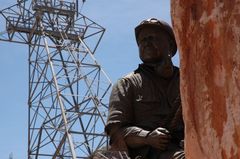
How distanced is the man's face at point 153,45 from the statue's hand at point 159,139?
74 cm

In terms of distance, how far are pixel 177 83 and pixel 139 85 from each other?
0.96 feet

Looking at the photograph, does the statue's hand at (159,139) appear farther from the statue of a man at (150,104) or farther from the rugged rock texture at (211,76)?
the rugged rock texture at (211,76)

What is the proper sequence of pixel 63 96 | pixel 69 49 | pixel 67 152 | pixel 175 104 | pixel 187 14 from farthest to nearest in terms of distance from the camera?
pixel 69 49 < pixel 63 96 < pixel 67 152 < pixel 175 104 < pixel 187 14

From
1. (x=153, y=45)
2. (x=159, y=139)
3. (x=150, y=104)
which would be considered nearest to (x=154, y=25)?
(x=153, y=45)

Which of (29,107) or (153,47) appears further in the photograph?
(29,107)

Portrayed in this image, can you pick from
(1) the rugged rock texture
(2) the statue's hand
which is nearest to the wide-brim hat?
(2) the statue's hand

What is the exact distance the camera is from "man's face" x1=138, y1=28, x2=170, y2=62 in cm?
504

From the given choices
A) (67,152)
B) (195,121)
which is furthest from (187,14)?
(67,152)

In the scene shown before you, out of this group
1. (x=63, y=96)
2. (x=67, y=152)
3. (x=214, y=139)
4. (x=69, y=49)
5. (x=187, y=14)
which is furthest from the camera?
(x=69, y=49)

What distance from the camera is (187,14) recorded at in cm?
378

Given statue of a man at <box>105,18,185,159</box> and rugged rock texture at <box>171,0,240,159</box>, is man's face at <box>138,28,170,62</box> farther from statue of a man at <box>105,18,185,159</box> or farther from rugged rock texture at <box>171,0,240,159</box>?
rugged rock texture at <box>171,0,240,159</box>

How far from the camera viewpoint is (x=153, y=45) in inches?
199

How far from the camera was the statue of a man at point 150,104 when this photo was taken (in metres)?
4.57

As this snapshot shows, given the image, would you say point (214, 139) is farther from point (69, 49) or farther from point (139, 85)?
point (69, 49)
